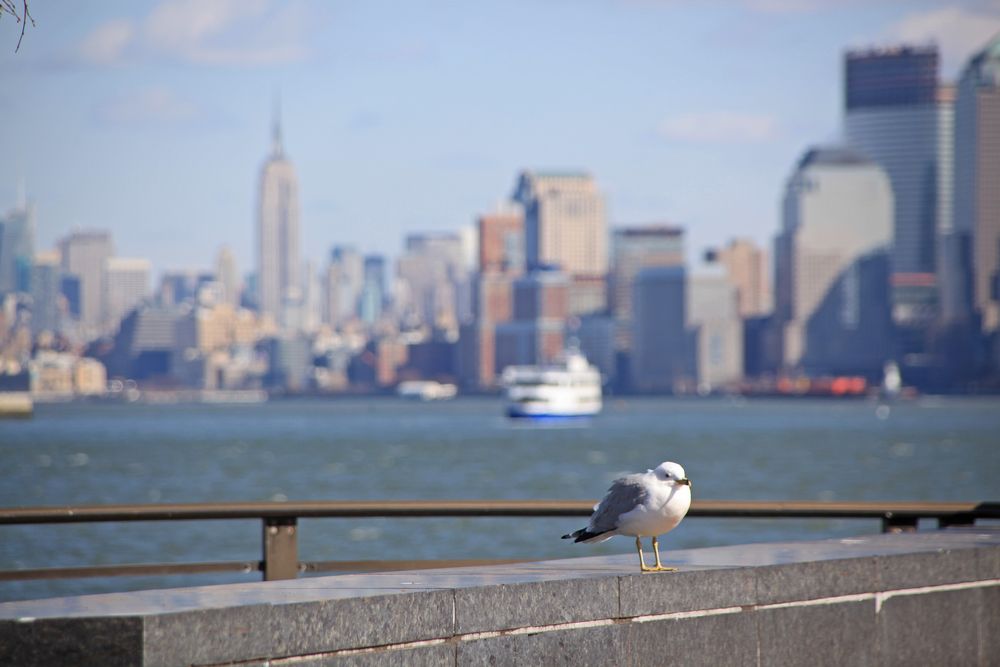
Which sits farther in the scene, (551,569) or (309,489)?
(309,489)

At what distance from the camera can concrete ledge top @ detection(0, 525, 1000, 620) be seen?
6645mm

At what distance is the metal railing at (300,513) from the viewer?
9742 mm

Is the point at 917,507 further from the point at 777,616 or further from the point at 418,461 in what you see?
the point at 418,461

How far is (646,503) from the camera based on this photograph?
24.6ft

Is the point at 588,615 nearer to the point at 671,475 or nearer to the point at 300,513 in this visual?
the point at 671,475

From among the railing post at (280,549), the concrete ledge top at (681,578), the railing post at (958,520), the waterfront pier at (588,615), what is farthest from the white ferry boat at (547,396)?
the waterfront pier at (588,615)

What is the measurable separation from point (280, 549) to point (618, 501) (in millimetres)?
3101

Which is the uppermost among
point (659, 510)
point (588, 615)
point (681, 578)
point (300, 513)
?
point (659, 510)

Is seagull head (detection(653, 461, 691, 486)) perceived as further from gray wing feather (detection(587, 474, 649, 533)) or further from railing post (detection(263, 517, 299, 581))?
railing post (detection(263, 517, 299, 581))

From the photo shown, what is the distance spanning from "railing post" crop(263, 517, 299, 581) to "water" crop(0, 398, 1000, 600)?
61.6ft

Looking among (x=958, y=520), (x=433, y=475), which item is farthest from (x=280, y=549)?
(x=433, y=475)

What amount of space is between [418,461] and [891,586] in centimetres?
7877

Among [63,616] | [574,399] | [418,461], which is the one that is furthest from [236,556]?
[574,399]

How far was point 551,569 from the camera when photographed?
8.16 m
